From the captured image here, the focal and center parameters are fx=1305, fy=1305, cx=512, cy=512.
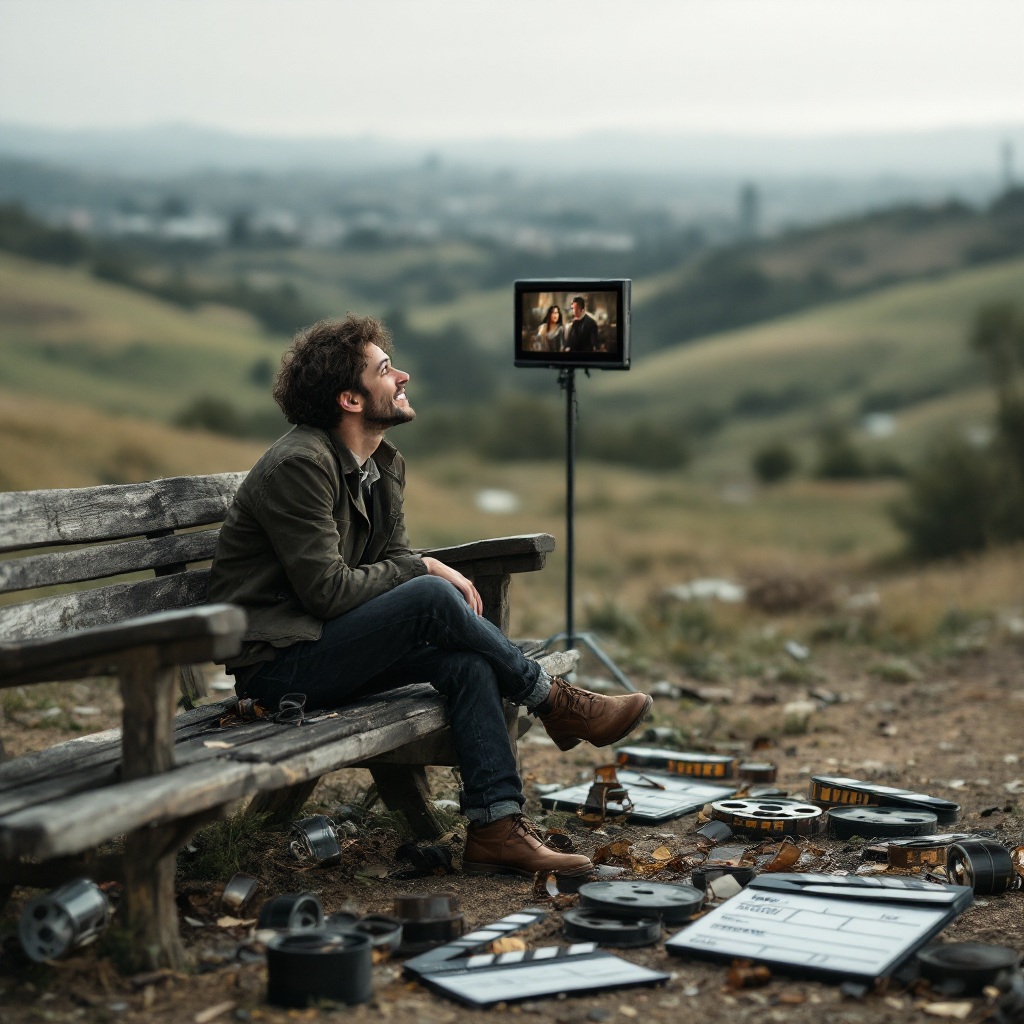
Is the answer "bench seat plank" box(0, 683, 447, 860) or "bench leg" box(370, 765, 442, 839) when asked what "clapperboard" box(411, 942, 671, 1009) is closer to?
"bench seat plank" box(0, 683, 447, 860)

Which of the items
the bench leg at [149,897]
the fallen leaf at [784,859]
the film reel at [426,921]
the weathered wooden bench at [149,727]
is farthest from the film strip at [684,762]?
the bench leg at [149,897]

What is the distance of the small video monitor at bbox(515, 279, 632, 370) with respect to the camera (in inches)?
238

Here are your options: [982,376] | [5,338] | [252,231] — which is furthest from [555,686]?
[252,231]

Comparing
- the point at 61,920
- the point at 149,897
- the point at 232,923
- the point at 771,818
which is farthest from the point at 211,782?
the point at 771,818

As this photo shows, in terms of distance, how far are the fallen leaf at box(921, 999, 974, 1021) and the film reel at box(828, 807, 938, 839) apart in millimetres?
1630

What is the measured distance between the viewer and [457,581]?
15.0 ft

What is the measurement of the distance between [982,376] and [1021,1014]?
10681cm

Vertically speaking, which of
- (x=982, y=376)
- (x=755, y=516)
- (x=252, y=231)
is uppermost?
(x=252, y=231)

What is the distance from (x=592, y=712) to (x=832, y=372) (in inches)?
4496

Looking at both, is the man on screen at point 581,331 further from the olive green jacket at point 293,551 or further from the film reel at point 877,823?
the film reel at point 877,823

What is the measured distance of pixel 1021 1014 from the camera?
306 centimetres

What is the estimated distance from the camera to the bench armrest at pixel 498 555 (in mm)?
4875

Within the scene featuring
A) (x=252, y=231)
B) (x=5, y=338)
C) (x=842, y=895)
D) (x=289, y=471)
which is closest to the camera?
(x=842, y=895)

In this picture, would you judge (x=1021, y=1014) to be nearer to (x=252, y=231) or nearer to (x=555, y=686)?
(x=555, y=686)
